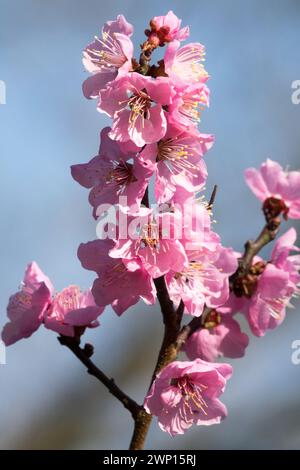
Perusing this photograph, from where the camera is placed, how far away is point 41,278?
4.60ft

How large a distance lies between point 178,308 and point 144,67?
40 centimetres

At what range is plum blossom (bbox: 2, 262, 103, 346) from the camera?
131cm

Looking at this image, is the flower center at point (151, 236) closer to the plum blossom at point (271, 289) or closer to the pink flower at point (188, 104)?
the pink flower at point (188, 104)

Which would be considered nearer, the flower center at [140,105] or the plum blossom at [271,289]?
the flower center at [140,105]

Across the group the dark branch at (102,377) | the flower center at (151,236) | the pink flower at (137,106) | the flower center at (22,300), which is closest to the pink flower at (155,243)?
the flower center at (151,236)

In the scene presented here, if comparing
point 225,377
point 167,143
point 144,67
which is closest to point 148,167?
point 167,143

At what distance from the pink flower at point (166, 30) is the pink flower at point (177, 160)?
18 cm

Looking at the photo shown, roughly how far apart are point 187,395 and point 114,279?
0.89ft

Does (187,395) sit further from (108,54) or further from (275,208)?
(108,54)

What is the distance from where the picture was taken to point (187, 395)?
1.25 meters

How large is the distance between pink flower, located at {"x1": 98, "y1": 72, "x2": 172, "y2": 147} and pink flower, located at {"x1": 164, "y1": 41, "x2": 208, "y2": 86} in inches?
1.5

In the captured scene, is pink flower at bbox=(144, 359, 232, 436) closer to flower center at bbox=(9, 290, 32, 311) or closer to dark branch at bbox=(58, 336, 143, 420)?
dark branch at bbox=(58, 336, 143, 420)

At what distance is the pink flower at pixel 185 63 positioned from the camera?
1127mm

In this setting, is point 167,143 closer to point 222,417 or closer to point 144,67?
point 144,67
